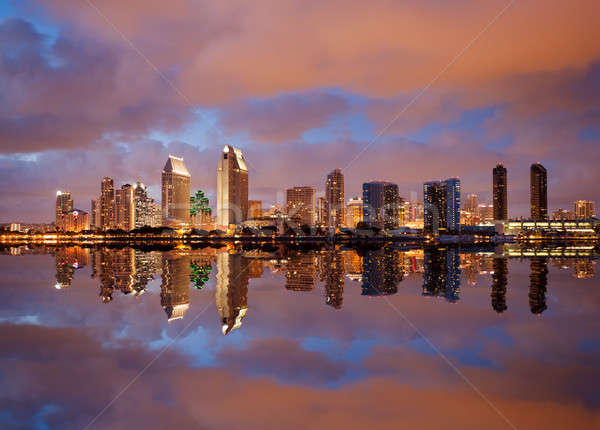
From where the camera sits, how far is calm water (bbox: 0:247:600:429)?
8.12 meters

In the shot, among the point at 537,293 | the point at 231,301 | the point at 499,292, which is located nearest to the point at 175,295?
the point at 231,301

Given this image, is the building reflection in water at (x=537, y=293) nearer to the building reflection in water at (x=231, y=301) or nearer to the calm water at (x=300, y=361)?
the calm water at (x=300, y=361)

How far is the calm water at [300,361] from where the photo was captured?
8125 mm

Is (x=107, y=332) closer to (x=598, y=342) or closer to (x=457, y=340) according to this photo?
(x=457, y=340)

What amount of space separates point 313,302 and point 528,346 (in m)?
9.53

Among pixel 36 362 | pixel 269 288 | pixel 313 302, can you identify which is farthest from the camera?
pixel 269 288

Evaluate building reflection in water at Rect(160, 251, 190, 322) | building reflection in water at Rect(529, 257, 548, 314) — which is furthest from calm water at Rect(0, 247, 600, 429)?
building reflection in water at Rect(529, 257, 548, 314)

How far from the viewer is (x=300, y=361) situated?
11031 mm

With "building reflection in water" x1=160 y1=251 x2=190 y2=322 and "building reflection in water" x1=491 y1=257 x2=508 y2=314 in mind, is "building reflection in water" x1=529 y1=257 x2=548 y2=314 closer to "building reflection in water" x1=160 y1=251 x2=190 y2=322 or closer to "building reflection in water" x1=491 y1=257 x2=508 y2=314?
"building reflection in water" x1=491 y1=257 x2=508 y2=314

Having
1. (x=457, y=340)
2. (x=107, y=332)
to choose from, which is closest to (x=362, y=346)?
(x=457, y=340)

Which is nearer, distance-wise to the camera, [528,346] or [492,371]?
[492,371]

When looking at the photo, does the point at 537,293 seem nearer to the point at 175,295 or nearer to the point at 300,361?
the point at 300,361

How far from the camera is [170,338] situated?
13.1m

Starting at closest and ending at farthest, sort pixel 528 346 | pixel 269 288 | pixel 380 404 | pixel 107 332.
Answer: pixel 380 404, pixel 528 346, pixel 107 332, pixel 269 288
